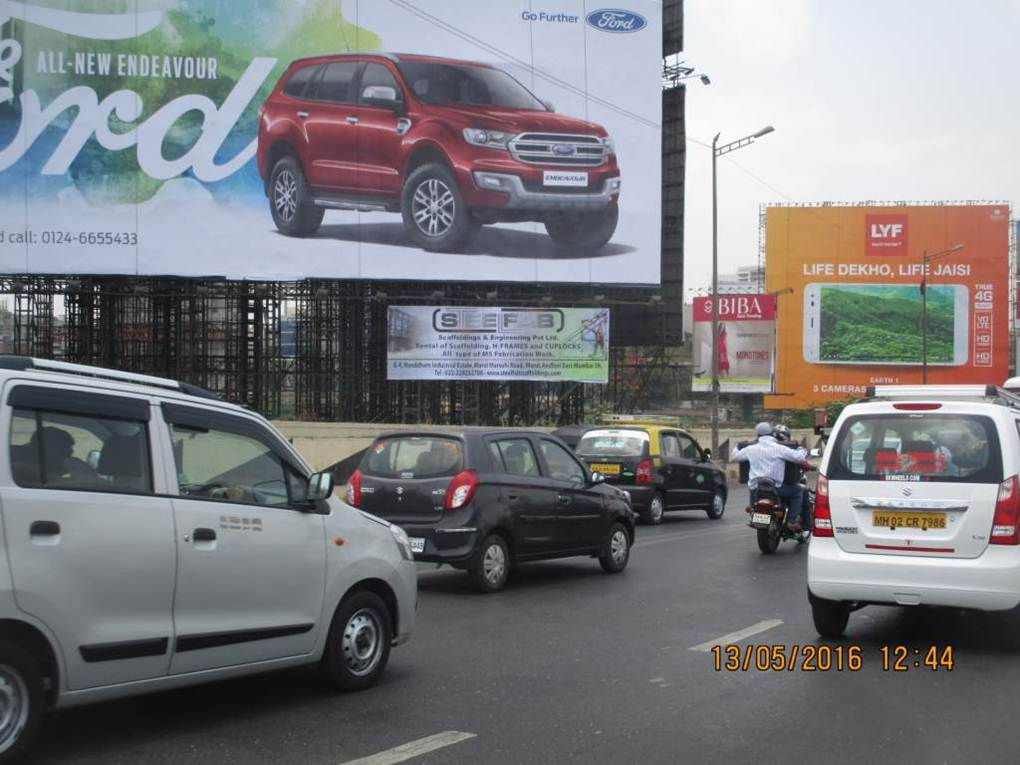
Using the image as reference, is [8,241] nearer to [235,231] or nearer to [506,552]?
[235,231]

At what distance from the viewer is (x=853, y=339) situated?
69688 mm

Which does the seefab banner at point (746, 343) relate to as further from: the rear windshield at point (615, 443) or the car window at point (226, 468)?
the car window at point (226, 468)

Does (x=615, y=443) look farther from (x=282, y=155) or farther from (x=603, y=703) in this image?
(x=282, y=155)

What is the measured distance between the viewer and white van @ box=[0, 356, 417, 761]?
16.2 feet

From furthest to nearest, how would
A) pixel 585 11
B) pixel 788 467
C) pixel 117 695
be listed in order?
pixel 585 11 < pixel 788 467 < pixel 117 695

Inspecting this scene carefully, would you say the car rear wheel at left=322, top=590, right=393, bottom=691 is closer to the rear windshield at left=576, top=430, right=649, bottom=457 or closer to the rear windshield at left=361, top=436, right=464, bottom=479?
the rear windshield at left=361, top=436, right=464, bottom=479

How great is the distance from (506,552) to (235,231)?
912 inches

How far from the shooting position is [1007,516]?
296 inches

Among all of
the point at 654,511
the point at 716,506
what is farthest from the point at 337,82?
the point at 654,511

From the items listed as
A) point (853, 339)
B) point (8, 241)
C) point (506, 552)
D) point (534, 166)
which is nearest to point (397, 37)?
point (534, 166)

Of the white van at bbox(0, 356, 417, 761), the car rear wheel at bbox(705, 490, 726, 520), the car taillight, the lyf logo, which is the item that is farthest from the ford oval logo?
the lyf logo

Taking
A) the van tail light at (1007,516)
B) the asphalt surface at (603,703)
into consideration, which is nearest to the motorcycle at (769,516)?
the asphalt surface at (603,703)

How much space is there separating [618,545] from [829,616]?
4474mm
